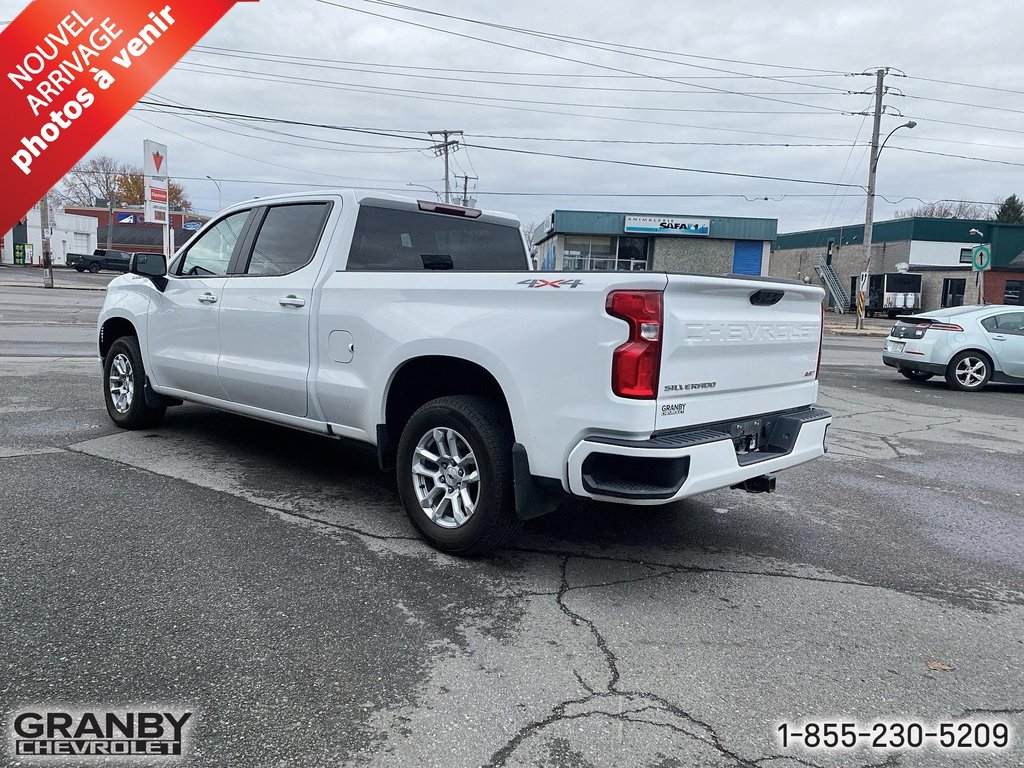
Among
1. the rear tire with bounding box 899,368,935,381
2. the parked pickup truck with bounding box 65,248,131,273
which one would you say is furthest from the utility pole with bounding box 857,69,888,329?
the parked pickup truck with bounding box 65,248,131,273

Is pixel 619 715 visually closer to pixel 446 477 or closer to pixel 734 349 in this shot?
pixel 446 477

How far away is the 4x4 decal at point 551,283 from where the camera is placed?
358 centimetres

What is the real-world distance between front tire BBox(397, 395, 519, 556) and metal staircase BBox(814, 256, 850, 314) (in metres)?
49.7

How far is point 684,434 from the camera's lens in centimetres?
370

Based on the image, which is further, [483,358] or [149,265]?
[149,265]

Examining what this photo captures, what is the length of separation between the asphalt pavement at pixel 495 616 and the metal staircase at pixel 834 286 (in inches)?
1890

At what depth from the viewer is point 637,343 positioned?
3.46m

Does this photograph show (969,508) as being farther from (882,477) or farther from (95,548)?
(95,548)

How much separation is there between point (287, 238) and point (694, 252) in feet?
137

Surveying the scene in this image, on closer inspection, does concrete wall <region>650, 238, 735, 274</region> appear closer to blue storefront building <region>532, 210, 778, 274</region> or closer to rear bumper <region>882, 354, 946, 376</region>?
blue storefront building <region>532, 210, 778, 274</region>

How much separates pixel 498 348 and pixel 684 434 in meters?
0.97

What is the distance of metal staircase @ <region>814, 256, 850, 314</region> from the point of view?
5053 centimetres

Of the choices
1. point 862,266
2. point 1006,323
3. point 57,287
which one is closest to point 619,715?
point 1006,323

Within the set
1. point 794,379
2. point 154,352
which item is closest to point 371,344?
point 794,379
